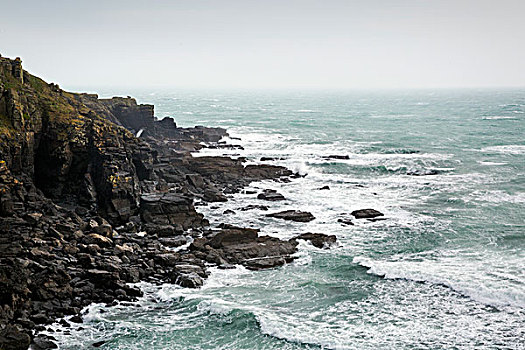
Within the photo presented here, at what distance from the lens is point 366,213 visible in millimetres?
42844

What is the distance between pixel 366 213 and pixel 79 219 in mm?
23021

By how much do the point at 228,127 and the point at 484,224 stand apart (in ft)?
243

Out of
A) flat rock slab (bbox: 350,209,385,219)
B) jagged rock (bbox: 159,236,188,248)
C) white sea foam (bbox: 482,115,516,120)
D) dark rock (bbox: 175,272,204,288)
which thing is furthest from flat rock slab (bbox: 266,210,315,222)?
white sea foam (bbox: 482,115,516,120)

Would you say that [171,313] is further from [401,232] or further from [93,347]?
[401,232]

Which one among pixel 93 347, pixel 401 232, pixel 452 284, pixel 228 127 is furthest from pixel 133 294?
pixel 228 127

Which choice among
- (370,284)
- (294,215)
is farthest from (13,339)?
(294,215)

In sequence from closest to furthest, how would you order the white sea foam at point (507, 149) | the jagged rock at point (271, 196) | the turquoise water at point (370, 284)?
the turquoise water at point (370, 284) < the jagged rock at point (271, 196) < the white sea foam at point (507, 149)

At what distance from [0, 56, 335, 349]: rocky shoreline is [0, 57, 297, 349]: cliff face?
7cm

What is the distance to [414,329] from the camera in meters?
24.5

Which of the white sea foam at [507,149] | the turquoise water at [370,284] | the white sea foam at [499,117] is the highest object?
the white sea foam at [499,117]

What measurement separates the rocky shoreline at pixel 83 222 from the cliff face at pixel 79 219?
0.07 m

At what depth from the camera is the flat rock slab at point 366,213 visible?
42.5 meters

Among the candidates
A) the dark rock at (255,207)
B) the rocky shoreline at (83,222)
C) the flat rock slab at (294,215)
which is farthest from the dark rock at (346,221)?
the dark rock at (255,207)

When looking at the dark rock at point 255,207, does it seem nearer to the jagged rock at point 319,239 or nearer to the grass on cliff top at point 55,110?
the jagged rock at point 319,239
